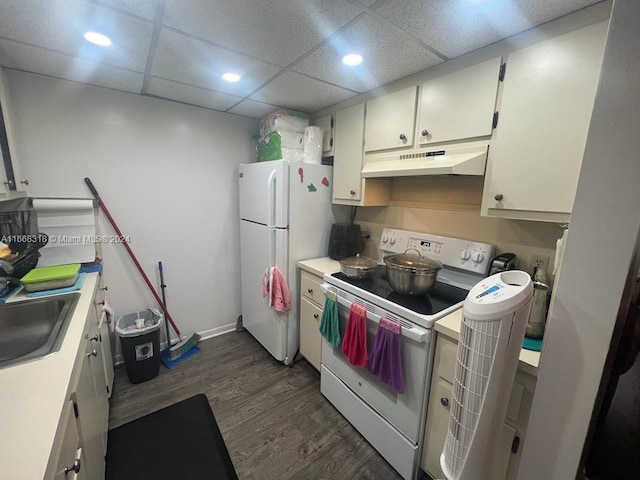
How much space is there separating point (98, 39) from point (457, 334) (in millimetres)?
2164

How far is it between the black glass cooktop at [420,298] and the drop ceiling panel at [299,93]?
4.23ft

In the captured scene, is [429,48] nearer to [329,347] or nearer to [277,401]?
[329,347]

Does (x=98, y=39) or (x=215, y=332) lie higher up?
(x=98, y=39)

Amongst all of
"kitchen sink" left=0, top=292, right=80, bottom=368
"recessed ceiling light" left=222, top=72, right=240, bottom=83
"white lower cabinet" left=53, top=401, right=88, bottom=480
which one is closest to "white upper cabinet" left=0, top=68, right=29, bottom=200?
"kitchen sink" left=0, top=292, right=80, bottom=368

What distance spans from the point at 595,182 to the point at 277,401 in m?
2.11

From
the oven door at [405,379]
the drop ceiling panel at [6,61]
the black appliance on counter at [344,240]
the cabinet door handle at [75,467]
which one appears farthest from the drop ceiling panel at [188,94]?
the cabinet door handle at [75,467]

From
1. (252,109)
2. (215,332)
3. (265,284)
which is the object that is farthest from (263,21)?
(215,332)

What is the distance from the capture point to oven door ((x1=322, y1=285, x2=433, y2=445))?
132 cm

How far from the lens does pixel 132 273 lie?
232cm

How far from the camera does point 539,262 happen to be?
146cm

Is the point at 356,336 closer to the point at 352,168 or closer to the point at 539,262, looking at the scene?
the point at 539,262

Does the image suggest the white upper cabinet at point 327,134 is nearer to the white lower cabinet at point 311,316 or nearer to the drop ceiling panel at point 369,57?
the drop ceiling panel at point 369,57

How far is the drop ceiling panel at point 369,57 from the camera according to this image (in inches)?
48.1

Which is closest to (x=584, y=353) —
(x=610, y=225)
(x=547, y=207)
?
(x=610, y=225)
